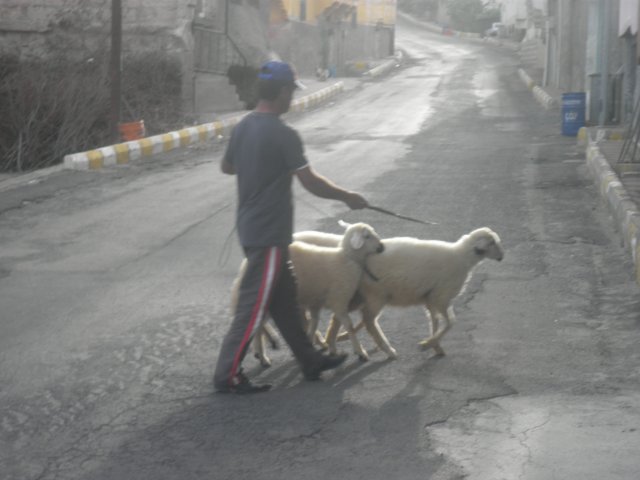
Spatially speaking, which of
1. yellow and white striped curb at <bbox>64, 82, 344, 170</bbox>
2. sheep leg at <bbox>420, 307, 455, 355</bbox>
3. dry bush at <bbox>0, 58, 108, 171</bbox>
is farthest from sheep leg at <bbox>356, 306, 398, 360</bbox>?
dry bush at <bbox>0, 58, 108, 171</bbox>

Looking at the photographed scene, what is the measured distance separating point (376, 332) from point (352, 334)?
0.51ft

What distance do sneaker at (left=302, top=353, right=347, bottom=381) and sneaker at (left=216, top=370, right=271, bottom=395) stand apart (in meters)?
0.28

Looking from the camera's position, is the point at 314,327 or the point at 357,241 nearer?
the point at 357,241

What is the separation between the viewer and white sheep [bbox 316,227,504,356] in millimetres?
6672

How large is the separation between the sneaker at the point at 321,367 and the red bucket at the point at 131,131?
15.2 meters

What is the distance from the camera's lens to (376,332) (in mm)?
6684

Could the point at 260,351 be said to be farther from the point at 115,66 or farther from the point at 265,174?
the point at 115,66

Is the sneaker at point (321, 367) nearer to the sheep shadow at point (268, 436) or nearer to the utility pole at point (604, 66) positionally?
the sheep shadow at point (268, 436)

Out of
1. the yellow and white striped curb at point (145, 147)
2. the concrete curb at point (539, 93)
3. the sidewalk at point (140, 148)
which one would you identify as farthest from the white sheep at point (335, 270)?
the concrete curb at point (539, 93)

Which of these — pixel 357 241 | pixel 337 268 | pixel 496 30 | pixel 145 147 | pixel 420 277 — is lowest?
pixel 145 147

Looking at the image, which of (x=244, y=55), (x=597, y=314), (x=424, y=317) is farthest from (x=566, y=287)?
(x=244, y=55)

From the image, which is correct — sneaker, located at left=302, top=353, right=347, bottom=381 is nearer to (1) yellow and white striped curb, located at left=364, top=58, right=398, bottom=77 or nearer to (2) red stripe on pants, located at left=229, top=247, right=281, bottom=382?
(2) red stripe on pants, located at left=229, top=247, right=281, bottom=382

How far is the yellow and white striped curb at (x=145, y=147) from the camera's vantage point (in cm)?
1756

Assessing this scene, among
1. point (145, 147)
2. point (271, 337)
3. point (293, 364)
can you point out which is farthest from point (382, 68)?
point (293, 364)
